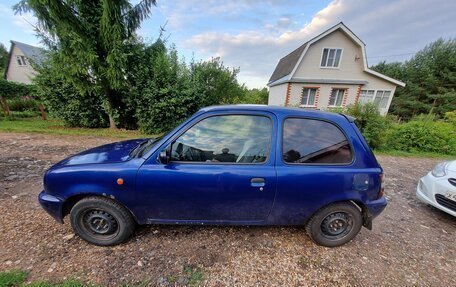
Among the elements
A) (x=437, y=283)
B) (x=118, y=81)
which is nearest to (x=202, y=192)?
(x=437, y=283)

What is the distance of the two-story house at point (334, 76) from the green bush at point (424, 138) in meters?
7.27

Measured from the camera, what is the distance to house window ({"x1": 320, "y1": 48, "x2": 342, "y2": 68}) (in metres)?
15.6

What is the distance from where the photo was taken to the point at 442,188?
10.0 feet

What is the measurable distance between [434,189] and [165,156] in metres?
4.29

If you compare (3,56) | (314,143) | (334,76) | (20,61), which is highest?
(3,56)

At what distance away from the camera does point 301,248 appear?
2.42 meters

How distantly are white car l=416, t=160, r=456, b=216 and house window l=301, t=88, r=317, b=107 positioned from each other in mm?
13944

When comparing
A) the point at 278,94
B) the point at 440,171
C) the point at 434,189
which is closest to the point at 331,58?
the point at 278,94

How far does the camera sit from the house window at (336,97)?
16.5 meters

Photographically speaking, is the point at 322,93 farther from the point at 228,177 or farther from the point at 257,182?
the point at 228,177

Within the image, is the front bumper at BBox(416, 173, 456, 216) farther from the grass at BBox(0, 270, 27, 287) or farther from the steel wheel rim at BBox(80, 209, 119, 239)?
the grass at BBox(0, 270, 27, 287)

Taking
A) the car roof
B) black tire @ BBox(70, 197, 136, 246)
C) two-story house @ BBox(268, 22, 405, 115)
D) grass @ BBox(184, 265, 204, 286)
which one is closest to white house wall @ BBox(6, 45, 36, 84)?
two-story house @ BBox(268, 22, 405, 115)

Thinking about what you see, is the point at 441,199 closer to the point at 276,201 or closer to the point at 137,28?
the point at 276,201

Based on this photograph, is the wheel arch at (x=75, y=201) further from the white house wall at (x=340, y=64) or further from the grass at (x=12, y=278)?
the white house wall at (x=340, y=64)
